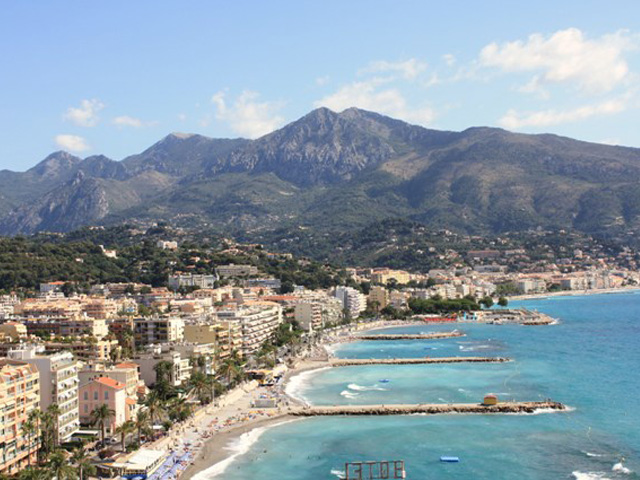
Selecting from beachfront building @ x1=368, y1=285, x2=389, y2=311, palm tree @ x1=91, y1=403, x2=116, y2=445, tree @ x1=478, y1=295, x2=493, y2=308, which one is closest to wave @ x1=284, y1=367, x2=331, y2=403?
palm tree @ x1=91, y1=403, x2=116, y2=445

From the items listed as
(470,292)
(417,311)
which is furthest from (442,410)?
(470,292)

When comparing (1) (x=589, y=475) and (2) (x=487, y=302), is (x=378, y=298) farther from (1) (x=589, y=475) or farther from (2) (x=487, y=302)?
(1) (x=589, y=475)

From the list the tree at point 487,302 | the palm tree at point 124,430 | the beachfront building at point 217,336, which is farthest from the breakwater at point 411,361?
the tree at point 487,302

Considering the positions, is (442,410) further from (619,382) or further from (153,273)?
(153,273)

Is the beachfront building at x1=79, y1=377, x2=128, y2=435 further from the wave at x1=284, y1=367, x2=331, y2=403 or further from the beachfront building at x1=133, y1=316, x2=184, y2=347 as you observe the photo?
the beachfront building at x1=133, y1=316, x2=184, y2=347

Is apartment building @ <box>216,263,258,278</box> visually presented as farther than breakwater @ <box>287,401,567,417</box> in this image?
Yes

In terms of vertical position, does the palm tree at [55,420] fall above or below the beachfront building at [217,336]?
below

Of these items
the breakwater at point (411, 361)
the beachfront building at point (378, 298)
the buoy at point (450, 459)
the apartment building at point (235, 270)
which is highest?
the apartment building at point (235, 270)

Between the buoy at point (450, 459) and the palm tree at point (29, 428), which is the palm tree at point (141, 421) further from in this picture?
the buoy at point (450, 459)
